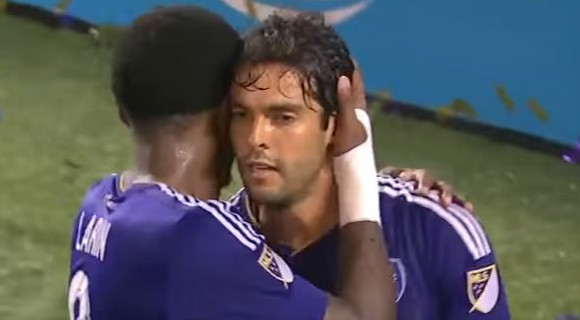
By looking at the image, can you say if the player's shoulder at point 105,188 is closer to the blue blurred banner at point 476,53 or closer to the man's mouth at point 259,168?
the man's mouth at point 259,168

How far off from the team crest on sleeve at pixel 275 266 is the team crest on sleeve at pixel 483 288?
33cm

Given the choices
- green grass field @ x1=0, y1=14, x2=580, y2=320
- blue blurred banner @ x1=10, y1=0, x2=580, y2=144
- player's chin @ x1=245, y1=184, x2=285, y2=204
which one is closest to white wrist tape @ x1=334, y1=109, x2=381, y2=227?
player's chin @ x1=245, y1=184, x2=285, y2=204

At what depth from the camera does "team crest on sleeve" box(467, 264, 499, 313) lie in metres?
2.21

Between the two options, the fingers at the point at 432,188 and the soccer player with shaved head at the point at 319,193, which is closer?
the soccer player with shaved head at the point at 319,193

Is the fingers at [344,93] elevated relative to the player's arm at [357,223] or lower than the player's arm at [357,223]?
elevated

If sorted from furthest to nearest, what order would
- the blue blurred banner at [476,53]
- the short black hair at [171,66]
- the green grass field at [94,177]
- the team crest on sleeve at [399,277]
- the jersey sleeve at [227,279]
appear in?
1. the blue blurred banner at [476,53]
2. the green grass field at [94,177]
3. the team crest on sleeve at [399,277]
4. the short black hair at [171,66]
5. the jersey sleeve at [227,279]

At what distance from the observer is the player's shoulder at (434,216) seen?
2.22 m

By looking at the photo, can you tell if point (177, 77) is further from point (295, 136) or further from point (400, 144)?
point (400, 144)

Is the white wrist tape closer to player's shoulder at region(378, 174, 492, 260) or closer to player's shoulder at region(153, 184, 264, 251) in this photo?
player's shoulder at region(378, 174, 492, 260)

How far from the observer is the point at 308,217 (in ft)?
7.47

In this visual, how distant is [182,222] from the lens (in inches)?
78.3

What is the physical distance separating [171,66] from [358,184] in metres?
0.37

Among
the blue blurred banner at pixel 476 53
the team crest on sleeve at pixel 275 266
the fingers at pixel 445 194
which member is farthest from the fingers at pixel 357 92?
the blue blurred banner at pixel 476 53

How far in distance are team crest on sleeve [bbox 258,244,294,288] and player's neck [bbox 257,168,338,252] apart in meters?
0.20
